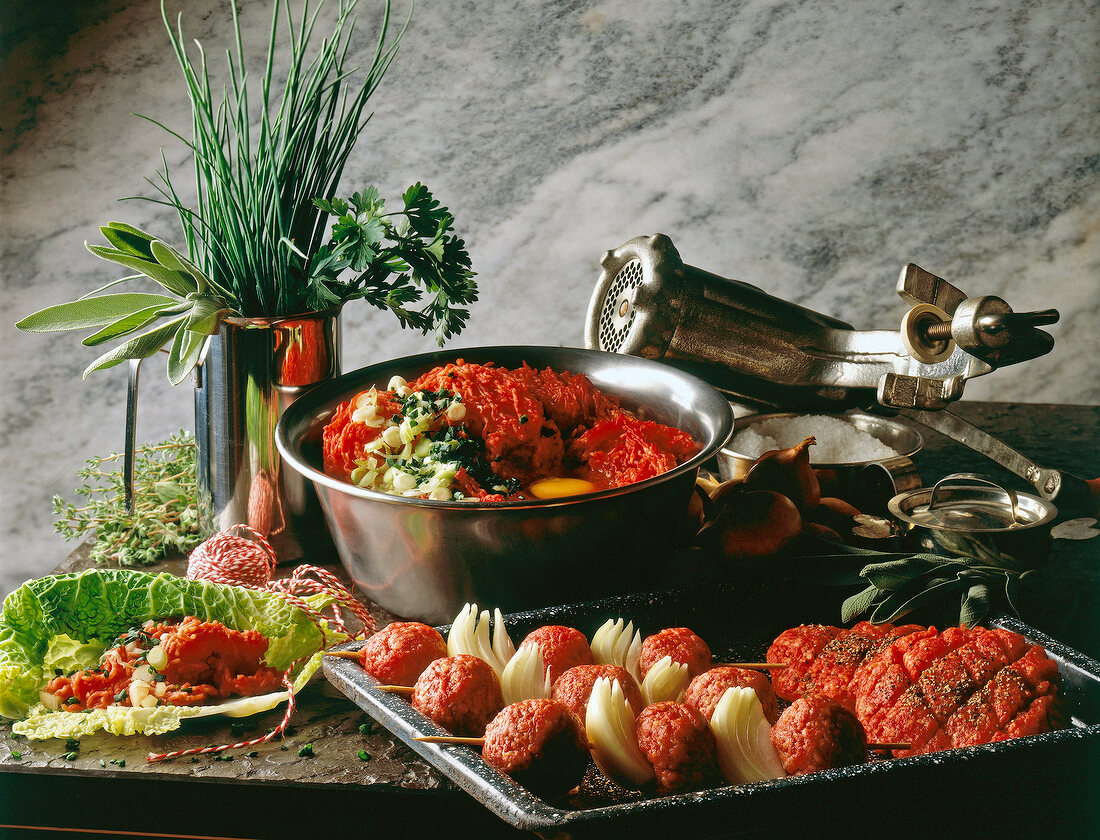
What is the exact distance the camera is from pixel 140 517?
1.53 m

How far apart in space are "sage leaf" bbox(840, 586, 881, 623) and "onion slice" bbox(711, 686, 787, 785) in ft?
0.95

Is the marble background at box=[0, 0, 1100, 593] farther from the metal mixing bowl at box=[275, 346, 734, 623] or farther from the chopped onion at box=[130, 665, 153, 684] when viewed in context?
the chopped onion at box=[130, 665, 153, 684]

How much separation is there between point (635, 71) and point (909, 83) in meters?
0.71

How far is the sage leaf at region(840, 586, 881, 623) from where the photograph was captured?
1.16 m

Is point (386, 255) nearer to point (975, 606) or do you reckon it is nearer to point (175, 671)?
point (175, 671)

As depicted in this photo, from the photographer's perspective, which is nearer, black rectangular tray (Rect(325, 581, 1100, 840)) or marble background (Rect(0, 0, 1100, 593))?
black rectangular tray (Rect(325, 581, 1100, 840))

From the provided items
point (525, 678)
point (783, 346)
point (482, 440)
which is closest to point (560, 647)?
point (525, 678)

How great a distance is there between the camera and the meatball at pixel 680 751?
0.87 meters

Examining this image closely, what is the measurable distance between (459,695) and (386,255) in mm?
670

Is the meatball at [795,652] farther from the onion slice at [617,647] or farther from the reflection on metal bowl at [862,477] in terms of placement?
the reflection on metal bowl at [862,477]

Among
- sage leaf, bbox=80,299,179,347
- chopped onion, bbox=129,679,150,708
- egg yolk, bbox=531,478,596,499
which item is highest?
sage leaf, bbox=80,299,179,347

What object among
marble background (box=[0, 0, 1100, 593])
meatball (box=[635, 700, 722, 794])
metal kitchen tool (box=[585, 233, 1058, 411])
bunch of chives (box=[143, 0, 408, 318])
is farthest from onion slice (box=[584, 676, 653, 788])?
marble background (box=[0, 0, 1100, 593])

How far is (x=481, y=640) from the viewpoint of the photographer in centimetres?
106

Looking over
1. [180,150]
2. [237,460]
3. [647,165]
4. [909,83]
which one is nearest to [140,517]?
[237,460]
